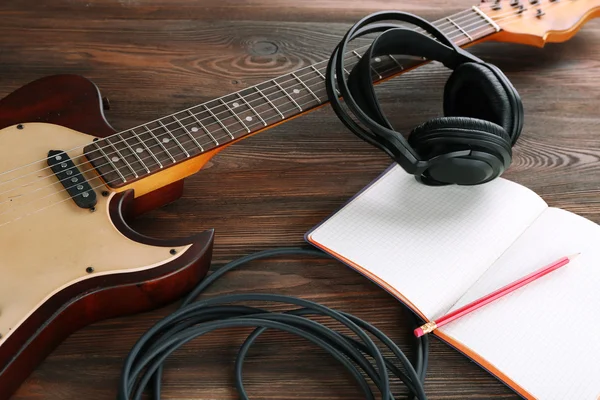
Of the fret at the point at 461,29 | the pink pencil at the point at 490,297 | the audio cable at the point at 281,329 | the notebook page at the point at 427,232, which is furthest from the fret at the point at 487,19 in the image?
the audio cable at the point at 281,329

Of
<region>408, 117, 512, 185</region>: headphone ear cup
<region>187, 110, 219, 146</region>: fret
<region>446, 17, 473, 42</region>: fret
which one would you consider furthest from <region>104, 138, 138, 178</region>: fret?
<region>446, 17, 473, 42</region>: fret

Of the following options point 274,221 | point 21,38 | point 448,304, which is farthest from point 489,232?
point 21,38

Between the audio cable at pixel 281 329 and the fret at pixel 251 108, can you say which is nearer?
the audio cable at pixel 281 329

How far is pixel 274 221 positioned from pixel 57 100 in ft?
1.11

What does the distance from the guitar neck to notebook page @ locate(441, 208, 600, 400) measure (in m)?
0.32

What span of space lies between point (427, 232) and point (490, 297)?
12cm

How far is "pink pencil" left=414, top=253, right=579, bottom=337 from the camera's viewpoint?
754 mm

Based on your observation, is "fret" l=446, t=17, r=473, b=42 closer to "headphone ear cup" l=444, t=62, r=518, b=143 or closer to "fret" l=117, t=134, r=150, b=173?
"headphone ear cup" l=444, t=62, r=518, b=143

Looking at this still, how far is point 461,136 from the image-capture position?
770mm

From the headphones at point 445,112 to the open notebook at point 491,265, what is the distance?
6cm

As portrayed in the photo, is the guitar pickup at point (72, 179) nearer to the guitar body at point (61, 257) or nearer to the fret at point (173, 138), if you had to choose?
the guitar body at point (61, 257)

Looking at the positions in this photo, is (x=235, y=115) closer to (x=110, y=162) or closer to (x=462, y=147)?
(x=110, y=162)

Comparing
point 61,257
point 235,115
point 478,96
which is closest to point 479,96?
point 478,96

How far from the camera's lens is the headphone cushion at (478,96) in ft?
2.74
